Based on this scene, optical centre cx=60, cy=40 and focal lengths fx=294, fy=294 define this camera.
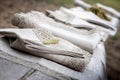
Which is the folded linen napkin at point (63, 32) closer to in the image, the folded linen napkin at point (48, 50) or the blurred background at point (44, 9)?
the folded linen napkin at point (48, 50)

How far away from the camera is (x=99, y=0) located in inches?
305

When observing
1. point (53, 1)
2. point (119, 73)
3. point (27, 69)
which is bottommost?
point (119, 73)

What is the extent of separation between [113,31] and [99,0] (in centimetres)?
453

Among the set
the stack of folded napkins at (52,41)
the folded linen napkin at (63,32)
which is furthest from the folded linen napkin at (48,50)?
the folded linen napkin at (63,32)

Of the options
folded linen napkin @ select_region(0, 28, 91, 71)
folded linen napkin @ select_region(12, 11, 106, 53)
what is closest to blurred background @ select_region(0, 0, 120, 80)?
folded linen napkin @ select_region(12, 11, 106, 53)

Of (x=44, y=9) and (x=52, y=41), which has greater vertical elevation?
(x=52, y=41)

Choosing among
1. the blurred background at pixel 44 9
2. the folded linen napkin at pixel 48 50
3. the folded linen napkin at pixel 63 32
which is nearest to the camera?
the folded linen napkin at pixel 48 50

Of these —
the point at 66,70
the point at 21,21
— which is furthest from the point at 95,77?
the point at 21,21

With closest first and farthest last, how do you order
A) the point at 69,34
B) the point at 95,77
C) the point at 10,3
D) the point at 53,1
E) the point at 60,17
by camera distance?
the point at 95,77, the point at 69,34, the point at 60,17, the point at 10,3, the point at 53,1

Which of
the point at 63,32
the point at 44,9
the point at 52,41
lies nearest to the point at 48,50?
the point at 52,41

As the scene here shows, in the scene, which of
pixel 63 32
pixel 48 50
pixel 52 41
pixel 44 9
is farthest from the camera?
pixel 44 9

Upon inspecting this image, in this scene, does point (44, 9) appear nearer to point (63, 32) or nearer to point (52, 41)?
point (63, 32)

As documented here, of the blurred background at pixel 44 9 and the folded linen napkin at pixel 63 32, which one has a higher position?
the folded linen napkin at pixel 63 32

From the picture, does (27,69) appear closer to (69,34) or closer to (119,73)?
(69,34)
